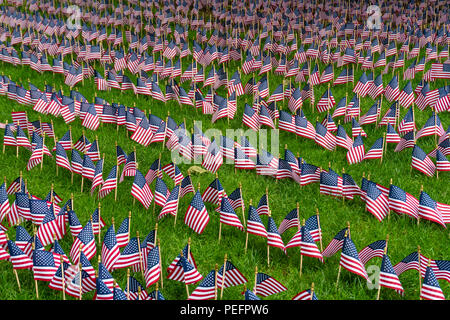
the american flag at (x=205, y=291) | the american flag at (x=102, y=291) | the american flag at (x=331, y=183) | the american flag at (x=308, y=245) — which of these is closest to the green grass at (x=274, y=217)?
the american flag at (x=331, y=183)

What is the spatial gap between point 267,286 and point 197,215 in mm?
1804

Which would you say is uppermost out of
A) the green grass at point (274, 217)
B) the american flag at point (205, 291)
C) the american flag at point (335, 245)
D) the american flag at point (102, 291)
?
the american flag at point (102, 291)

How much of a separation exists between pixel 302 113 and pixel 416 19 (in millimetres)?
9386

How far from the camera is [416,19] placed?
61.7 ft

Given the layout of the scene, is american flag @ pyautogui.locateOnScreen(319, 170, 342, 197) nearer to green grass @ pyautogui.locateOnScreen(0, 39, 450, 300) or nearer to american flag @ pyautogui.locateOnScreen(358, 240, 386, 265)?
green grass @ pyautogui.locateOnScreen(0, 39, 450, 300)

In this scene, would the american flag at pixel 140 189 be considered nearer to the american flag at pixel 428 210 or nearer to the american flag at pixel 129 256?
the american flag at pixel 129 256

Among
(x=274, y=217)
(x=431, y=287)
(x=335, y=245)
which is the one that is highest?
(x=431, y=287)

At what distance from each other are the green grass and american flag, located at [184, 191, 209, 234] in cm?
19

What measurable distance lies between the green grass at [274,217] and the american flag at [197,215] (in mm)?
191

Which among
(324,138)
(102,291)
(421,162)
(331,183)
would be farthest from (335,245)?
(324,138)

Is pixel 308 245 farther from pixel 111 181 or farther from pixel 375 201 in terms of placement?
pixel 111 181

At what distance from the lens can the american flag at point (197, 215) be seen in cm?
766

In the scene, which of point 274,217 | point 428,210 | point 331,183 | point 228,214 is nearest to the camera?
point 228,214

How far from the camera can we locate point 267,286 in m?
6.19
